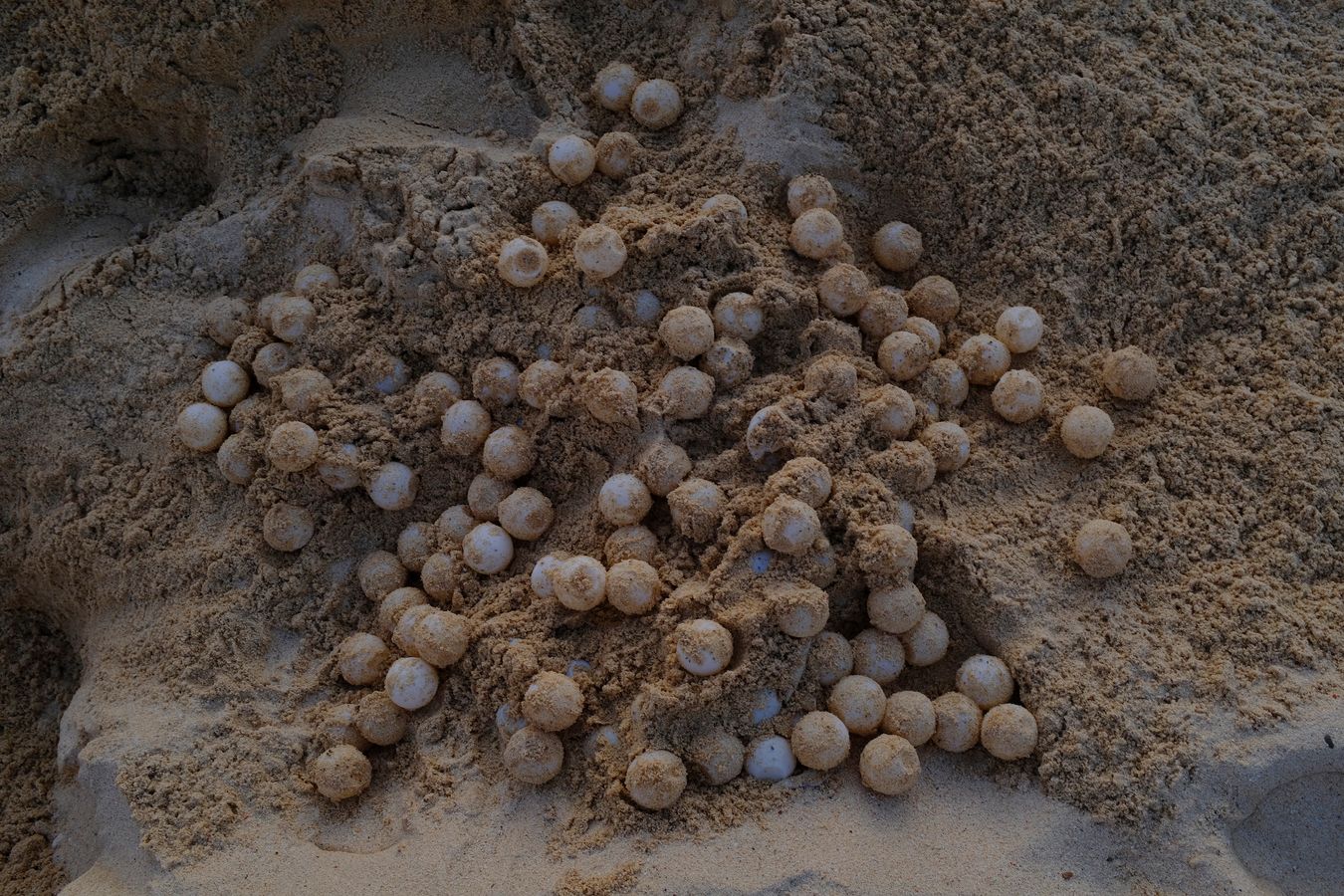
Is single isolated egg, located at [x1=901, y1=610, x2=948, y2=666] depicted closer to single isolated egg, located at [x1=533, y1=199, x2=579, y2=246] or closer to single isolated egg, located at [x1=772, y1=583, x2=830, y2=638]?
single isolated egg, located at [x1=772, y1=583, x2=830, y2=638]

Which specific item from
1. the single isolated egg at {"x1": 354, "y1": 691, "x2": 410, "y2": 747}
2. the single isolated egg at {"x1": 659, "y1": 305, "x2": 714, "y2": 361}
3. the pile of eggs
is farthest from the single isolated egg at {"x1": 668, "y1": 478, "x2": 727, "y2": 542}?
the single isolated egg at {"x1": 354, "y1": 691, "x2": 410, "y2": 747}

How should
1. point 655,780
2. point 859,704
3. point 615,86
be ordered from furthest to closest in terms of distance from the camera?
point 615,86 → point 859,704 → point 655,780

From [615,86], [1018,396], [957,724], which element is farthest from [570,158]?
[957,724]

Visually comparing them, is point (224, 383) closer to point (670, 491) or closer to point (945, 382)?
point (670, 491)

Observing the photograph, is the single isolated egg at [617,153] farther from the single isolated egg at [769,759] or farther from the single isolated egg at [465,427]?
the single isolated egg at [769,759]

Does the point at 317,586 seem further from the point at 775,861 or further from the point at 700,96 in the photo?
the point at 700,96

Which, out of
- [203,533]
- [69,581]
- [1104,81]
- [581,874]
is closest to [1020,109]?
[1104,81]
